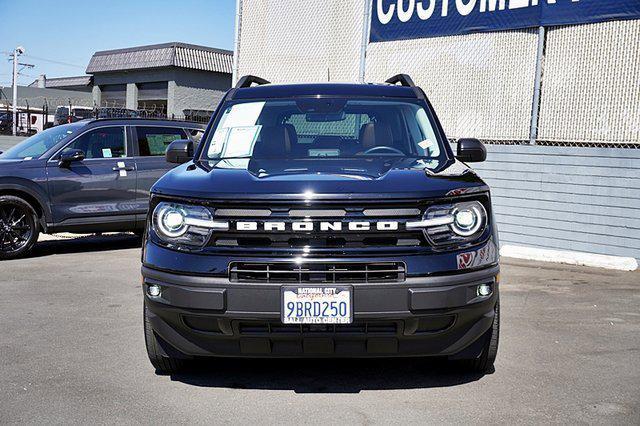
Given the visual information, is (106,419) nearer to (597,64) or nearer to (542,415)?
(542,415)

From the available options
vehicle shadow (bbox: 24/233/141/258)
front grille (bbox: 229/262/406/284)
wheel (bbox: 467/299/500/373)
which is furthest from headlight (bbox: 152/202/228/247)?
vehicle shadow (bbox: 24/233/141/258)

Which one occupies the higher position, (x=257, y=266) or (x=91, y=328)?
(x=257, y=266)

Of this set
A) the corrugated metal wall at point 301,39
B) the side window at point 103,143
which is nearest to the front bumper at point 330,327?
the side window at point 103,143

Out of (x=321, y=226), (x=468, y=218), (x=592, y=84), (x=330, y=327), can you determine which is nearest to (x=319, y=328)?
(x=330, y=327)

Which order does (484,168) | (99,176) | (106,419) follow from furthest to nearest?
(484,168)
(99,176)
(106,419)

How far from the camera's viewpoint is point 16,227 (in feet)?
30.7

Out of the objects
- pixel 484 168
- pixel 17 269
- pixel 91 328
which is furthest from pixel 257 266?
pixel 484 168

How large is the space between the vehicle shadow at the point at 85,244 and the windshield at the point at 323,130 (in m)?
5.47

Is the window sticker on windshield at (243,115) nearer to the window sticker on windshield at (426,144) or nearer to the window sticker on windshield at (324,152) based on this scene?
the window sticker on windshield at (324,152)

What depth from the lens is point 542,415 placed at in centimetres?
376

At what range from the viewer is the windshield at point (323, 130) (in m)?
4.96

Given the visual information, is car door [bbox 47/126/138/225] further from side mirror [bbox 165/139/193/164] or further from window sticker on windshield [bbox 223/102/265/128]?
window sticker on windshield [bbox 223/102/265/128]

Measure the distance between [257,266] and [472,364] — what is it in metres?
1.44

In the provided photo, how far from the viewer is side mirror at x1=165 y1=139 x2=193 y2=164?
5191 millimetres
